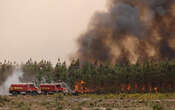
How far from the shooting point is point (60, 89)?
6600 cm

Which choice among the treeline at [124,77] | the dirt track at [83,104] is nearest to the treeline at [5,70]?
the treeline at [124,77]

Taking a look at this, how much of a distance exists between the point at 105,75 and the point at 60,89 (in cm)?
2795

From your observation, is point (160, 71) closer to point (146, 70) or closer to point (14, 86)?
point (146, 70)

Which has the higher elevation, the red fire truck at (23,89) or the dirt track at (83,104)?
the red fire truck at (23,89)

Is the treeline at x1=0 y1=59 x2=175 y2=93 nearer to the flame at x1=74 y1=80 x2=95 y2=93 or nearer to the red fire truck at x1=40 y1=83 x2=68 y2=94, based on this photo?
the flame at x1=74 y1=80 x2=95 y2=93

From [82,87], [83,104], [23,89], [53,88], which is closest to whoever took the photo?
[83,104]

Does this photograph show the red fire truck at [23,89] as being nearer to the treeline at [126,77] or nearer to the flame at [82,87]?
the flame at [82,87]

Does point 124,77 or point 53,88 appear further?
point 124,77

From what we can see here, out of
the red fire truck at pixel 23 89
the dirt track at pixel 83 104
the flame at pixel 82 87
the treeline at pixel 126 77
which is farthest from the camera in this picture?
the flame at pixel 82 87

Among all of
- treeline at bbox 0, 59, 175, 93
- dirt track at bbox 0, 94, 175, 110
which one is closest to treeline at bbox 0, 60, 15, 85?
treeline at bbox 0, 59, 175, 93

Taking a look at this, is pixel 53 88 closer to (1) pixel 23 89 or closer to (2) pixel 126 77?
(1) pixel 23 89

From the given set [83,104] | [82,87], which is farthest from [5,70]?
[83,104]

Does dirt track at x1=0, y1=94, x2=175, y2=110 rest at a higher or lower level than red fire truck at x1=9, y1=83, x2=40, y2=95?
lower

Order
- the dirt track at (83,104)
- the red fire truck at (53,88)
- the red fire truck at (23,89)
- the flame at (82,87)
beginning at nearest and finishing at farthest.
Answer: the dirt track at (83,104)
the red fire truck at (23,89)
the red fire truck at (53,88)
the flame at (82,87)
